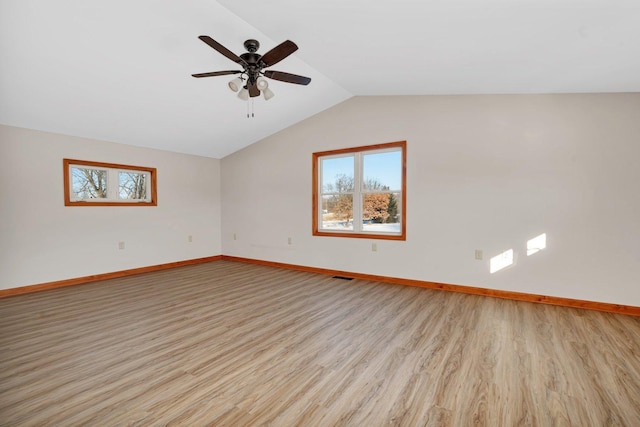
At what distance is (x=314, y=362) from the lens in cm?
216

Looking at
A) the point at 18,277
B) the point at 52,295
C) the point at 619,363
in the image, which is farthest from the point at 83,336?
the point at 619,363

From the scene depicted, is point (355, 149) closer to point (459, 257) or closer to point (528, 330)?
point (459, 257)

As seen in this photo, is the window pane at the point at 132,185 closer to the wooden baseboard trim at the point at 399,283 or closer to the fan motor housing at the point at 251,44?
the wooden baseboard trim at the point at 399,283

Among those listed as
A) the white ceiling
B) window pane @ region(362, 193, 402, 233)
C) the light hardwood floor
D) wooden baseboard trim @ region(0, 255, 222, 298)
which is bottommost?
the light hardwood floor

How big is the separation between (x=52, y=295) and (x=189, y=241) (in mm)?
2394

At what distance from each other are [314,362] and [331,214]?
3.30 meters

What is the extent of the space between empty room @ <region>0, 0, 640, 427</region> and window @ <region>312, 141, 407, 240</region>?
39mm

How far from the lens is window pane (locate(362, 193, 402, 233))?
15.0 ft

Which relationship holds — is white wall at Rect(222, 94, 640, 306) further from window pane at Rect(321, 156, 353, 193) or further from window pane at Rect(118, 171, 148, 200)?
window pane at Rect(118, 171, 148, 200)

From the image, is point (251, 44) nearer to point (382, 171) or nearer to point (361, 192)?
point (382, 171)

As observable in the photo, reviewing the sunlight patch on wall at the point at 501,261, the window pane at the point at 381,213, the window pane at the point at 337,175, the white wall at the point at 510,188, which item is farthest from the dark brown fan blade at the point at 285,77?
the sunlight patch on wall at the point at 501,261

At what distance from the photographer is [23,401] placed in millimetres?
1706

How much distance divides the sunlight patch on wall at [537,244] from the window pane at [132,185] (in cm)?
631

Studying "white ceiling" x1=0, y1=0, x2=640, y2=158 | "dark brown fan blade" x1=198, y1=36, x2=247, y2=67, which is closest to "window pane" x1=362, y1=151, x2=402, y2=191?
"white ceiling" x1=0, y1=0, x2=640, y2=158
